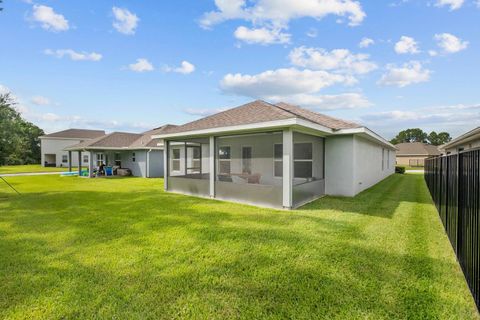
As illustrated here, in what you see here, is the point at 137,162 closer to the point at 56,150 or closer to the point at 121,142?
the point at 121,142

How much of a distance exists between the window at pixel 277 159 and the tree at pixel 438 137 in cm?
9631

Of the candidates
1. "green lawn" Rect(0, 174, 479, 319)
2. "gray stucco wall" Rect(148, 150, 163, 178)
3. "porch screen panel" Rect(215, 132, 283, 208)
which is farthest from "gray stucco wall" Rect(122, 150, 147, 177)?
"green lawn" Rect(0, 174, 479, 319)

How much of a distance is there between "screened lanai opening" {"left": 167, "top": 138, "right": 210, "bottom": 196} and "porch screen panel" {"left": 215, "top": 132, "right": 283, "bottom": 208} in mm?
937

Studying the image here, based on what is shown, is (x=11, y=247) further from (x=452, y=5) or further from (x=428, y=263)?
(x=452, y=5)

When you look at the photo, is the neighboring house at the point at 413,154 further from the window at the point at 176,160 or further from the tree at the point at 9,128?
the tree at the point at 9,128

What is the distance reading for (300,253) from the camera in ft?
13.4

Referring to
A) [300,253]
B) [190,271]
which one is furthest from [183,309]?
[300,253]

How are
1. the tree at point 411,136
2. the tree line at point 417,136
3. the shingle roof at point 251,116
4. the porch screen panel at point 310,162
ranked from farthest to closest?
the tree at point 411,136 < the tree line at point 417,136 < the porch screen panel at point 310,162 < the shingle roof at point 251,116

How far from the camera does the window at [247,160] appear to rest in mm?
11445

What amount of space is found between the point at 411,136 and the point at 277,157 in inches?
3887

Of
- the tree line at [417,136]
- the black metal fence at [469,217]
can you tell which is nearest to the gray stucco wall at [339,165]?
the black metal fence at [469,217]

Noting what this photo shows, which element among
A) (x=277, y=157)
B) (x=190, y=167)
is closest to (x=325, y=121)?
(x=277, y=157)

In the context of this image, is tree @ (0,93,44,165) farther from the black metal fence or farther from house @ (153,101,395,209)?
the black metal fence

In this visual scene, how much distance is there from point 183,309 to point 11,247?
425cm
